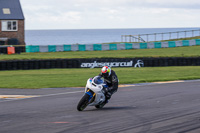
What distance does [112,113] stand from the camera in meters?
10.6

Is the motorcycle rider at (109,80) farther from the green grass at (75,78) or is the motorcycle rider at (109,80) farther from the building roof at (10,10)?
the building roof at (10,10)

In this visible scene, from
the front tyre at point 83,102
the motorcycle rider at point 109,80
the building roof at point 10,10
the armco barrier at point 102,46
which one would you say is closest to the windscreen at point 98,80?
the motorcycle rider at point 109,80

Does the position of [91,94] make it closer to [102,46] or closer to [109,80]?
[109,80]

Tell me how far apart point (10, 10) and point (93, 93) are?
49064 millimetres

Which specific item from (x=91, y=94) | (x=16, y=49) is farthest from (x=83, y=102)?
(x=16, y=49)

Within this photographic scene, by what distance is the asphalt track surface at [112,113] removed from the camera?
27.9ft

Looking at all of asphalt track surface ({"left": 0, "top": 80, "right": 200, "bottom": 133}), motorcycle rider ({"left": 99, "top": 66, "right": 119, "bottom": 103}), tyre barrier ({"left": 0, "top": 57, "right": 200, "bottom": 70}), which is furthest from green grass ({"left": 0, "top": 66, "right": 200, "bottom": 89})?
motorcycle rider ({"left": 99, "top": 66, "right": 119, "bottom": 103})

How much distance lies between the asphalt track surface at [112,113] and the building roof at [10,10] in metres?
42.4

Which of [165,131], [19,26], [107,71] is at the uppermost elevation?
[19,26]

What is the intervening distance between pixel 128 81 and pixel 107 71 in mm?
8524

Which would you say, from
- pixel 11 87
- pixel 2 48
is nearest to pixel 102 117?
pixel 11 87

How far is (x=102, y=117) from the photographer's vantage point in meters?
9.90

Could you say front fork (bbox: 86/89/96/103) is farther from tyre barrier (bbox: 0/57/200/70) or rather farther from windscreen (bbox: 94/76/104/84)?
tyre barrier (bbox: 0/57/200/70)

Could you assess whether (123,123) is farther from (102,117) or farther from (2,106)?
(2,106)
